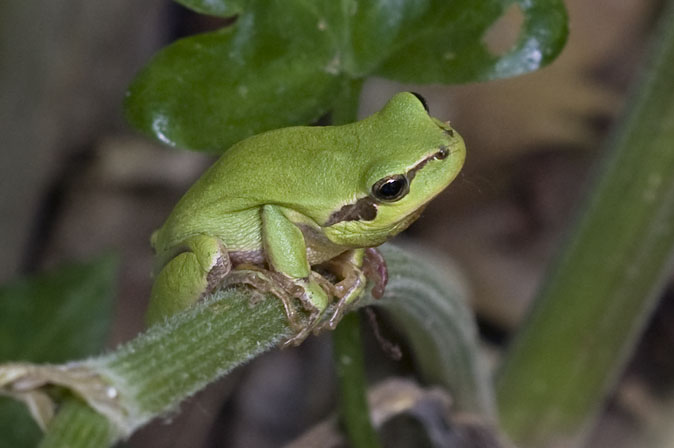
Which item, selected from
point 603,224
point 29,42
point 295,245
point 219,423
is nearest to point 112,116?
point 29,42

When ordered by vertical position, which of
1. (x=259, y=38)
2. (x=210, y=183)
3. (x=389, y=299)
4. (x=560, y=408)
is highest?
(x=259, y=38)

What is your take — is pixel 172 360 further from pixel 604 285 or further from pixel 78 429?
pixel 604 285

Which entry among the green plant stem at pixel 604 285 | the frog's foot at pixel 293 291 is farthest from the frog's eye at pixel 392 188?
the green plant stem at pixel 604 285

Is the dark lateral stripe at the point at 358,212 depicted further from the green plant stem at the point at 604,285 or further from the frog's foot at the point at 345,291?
the green plant stem at the point at 604,285

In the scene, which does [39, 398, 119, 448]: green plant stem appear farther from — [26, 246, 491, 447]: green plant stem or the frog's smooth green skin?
the frog's smooth green skin

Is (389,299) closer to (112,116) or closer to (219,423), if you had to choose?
(219,423)

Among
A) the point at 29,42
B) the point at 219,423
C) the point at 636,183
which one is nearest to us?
the point at 636,183
